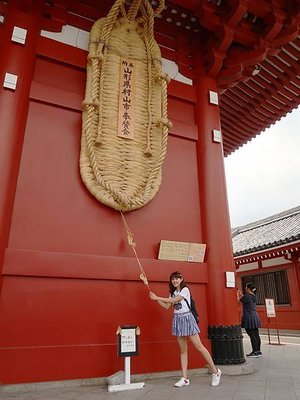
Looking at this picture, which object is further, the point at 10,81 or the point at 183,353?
the point at 10,81

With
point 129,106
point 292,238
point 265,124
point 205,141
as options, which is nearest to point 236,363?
point 205,141

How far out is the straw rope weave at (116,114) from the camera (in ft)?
14.0

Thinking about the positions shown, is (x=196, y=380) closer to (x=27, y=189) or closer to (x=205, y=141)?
(x=27, y=189)

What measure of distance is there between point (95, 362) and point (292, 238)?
9.28m

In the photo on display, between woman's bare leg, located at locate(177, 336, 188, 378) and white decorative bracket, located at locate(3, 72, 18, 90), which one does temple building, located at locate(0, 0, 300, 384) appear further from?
woman's bare leg, located at locate(177, 336, 188, 378)

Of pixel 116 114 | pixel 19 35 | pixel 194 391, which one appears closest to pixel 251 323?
pixel 194 391

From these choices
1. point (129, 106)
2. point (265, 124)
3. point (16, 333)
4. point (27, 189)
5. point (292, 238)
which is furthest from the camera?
point (292, 238)

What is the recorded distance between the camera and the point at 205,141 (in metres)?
5.17

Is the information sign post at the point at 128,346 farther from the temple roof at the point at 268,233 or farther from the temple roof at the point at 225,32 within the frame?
the temple roof at the point at 268,233

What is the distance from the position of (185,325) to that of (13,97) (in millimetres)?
3360

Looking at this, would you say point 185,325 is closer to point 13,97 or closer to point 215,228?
point 215,228

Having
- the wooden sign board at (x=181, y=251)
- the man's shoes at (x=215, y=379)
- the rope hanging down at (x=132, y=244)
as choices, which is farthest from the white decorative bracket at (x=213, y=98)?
the man's shoes at (x=215, y=379)

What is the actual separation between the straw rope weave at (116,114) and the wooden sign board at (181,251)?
2.12ft

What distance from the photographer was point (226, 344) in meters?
4.21
